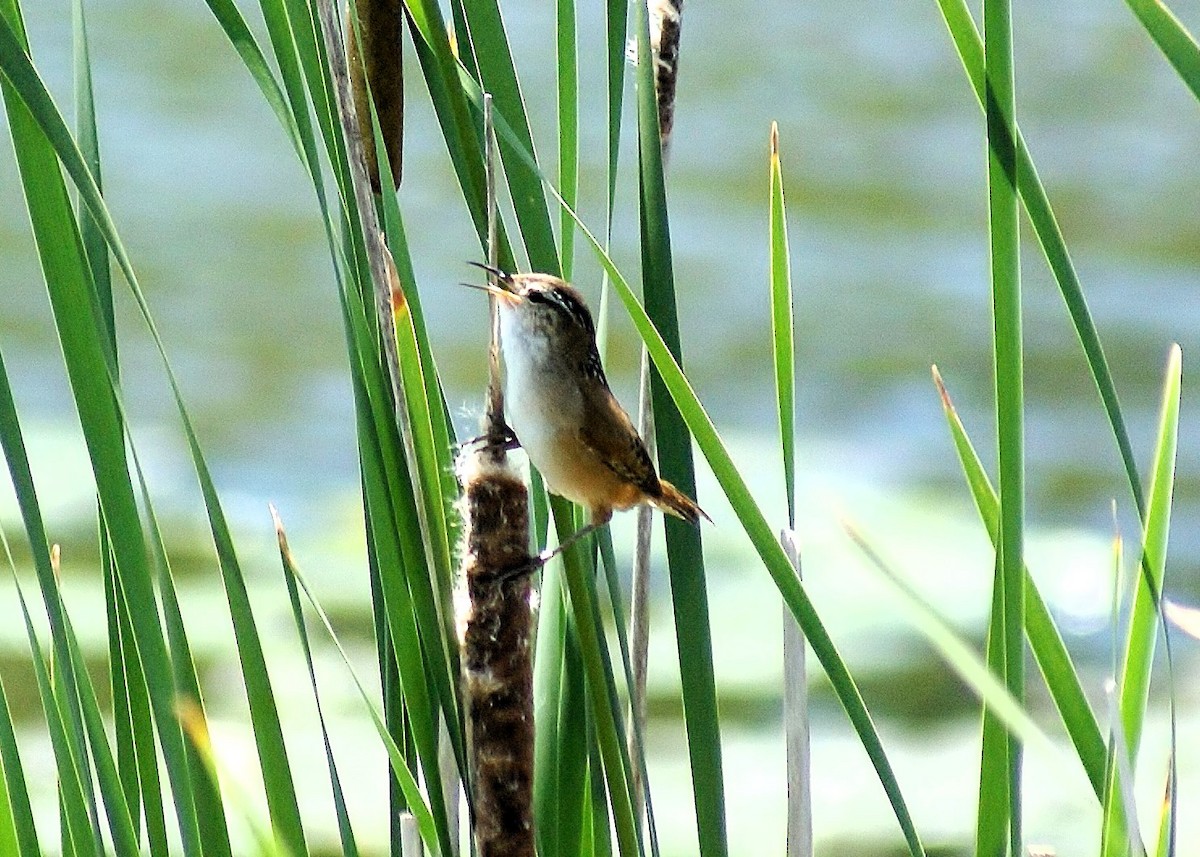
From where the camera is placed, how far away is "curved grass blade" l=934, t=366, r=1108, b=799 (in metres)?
0.94

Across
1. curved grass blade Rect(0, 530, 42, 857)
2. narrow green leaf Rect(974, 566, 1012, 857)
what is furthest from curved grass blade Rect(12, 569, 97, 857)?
narrow green leaf Rect(974, 566, 1012, 857)

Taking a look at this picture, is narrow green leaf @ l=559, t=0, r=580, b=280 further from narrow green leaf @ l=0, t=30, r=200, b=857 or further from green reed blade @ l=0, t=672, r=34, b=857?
green reed blade @ l=0, t=672, r=34, b=857

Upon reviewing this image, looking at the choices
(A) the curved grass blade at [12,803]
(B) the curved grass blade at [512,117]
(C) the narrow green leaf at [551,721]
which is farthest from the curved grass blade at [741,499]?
(A) the curved grass blade at [12,803]

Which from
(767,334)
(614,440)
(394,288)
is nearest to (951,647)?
(394,288)

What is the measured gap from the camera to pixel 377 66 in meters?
0.98

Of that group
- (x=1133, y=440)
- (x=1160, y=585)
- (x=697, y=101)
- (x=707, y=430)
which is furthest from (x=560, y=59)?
(x=697, y=101)

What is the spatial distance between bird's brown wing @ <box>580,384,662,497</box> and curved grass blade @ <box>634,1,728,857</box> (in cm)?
38

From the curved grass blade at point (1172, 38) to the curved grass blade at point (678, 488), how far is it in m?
0.29

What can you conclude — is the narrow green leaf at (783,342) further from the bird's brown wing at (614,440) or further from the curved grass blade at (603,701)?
the bird's brown wing at (614,440)

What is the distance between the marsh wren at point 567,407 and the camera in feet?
4.53

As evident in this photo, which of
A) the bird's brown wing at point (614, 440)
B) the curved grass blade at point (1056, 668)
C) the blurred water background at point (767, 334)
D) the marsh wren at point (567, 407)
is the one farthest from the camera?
the blurred water background at point (767, 334)

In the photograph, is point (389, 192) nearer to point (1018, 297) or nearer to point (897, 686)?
point (1018, 297)

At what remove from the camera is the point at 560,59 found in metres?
1.03

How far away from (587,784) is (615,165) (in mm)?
446
